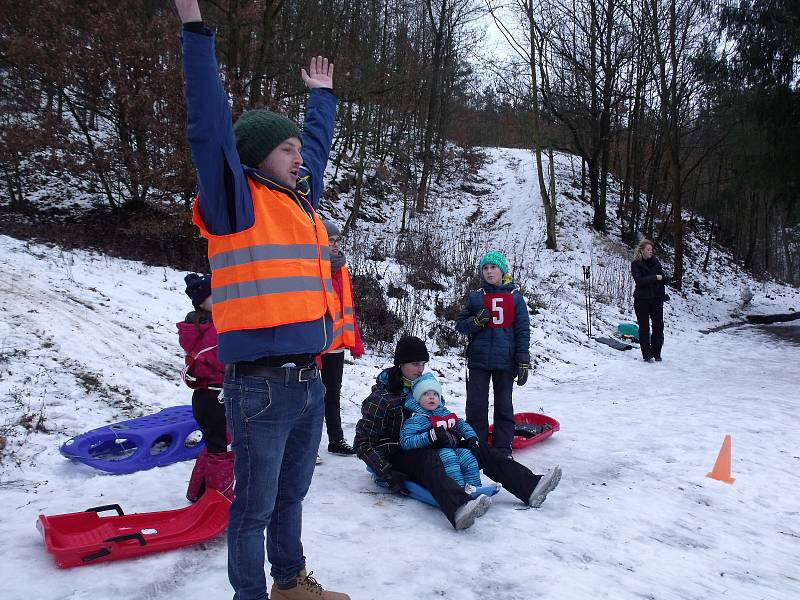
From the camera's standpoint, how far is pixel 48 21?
1030 cm

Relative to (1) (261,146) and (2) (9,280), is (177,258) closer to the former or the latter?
(2) (9,280)

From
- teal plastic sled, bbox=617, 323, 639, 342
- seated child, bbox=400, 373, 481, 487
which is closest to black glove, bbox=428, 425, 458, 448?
seated child, bbox=400, 373, 481, 487

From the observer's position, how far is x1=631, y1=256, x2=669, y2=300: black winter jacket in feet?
32.9

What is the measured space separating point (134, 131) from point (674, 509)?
10.9 metres

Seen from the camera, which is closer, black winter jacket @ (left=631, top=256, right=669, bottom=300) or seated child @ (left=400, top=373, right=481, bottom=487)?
seated child @ (left=400, top=373, right=481, bottom=487)

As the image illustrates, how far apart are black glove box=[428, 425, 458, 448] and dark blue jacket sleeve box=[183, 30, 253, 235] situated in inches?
92.8

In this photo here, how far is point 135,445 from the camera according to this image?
181 inches

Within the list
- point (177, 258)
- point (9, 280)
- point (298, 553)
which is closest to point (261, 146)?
point (298, 553)

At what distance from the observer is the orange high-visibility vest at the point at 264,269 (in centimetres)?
196

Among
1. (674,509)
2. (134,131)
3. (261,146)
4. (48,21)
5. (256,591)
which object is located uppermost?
(48,21)

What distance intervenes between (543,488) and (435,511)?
78 centimetres

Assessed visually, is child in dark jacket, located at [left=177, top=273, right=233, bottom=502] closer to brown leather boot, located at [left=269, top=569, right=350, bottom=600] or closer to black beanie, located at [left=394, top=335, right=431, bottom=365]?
black beanie, located at [left=394, top=335, right=431, bottom=365]

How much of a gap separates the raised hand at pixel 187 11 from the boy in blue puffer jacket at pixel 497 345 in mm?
3660

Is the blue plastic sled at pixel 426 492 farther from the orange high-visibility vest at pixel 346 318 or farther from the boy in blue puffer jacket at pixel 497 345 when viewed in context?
the orange high-visibility vest at pixel 346 318
